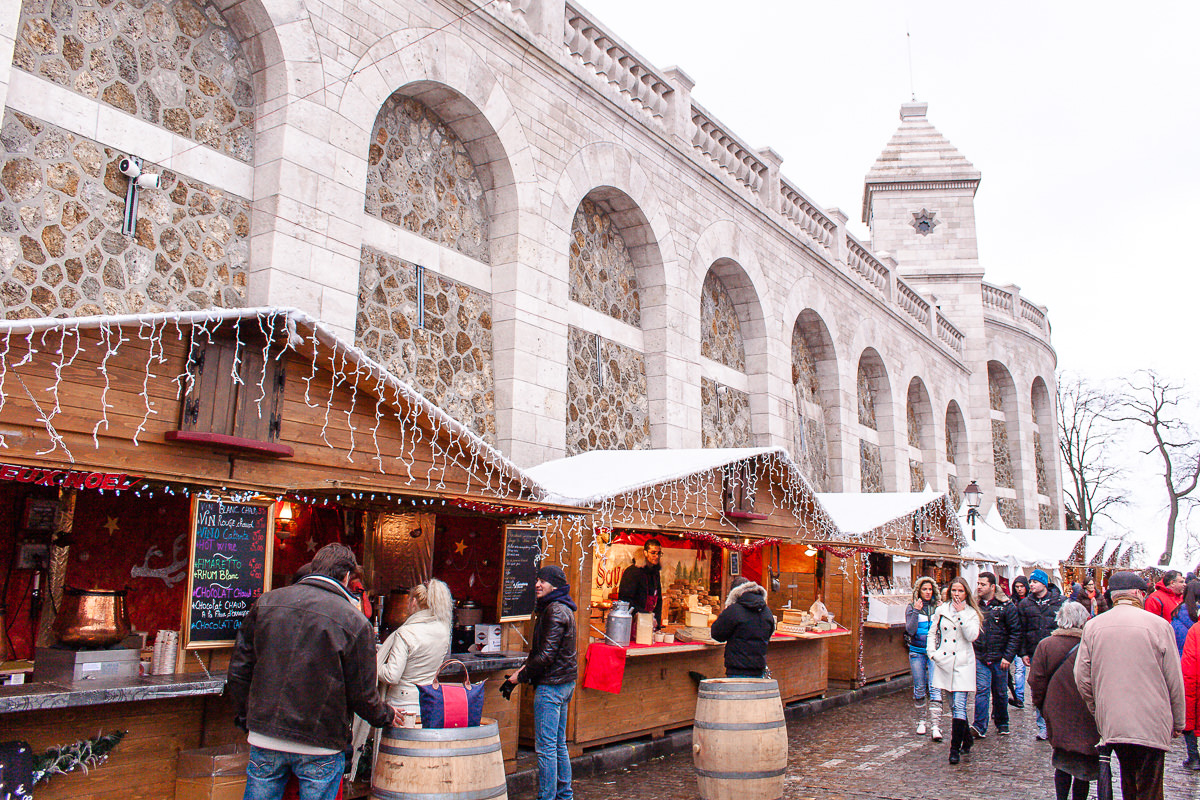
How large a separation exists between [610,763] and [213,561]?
4.23 metres

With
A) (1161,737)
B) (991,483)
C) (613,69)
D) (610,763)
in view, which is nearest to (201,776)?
(610,763)

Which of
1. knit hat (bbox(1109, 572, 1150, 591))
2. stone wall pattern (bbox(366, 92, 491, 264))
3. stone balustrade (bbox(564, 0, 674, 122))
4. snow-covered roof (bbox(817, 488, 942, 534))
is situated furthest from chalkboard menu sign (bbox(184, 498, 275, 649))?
snow-covered roof (bbox(817, 488, 942, 534))

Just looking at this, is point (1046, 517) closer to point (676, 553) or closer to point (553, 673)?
point (676, 553)

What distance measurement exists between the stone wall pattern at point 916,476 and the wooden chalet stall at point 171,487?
17.7 meters

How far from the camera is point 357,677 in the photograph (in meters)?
4.36

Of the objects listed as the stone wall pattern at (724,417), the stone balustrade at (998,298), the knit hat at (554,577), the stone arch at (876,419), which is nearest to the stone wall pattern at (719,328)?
the stone wall pattern at (724,417)

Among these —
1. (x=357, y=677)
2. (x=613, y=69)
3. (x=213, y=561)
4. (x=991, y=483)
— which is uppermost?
(x=613, y=69)

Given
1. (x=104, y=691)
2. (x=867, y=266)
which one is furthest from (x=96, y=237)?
(x=867, y=266)

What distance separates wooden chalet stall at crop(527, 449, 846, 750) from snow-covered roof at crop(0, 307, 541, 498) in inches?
26.9

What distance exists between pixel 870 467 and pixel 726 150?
28.5 ft

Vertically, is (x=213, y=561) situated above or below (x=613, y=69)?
below

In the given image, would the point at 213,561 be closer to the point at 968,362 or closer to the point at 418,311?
the point at 418,311

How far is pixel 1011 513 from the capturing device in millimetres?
29453

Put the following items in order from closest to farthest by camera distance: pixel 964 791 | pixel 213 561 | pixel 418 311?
pixel 213 561, pixel 964 791, pixel 418 311
